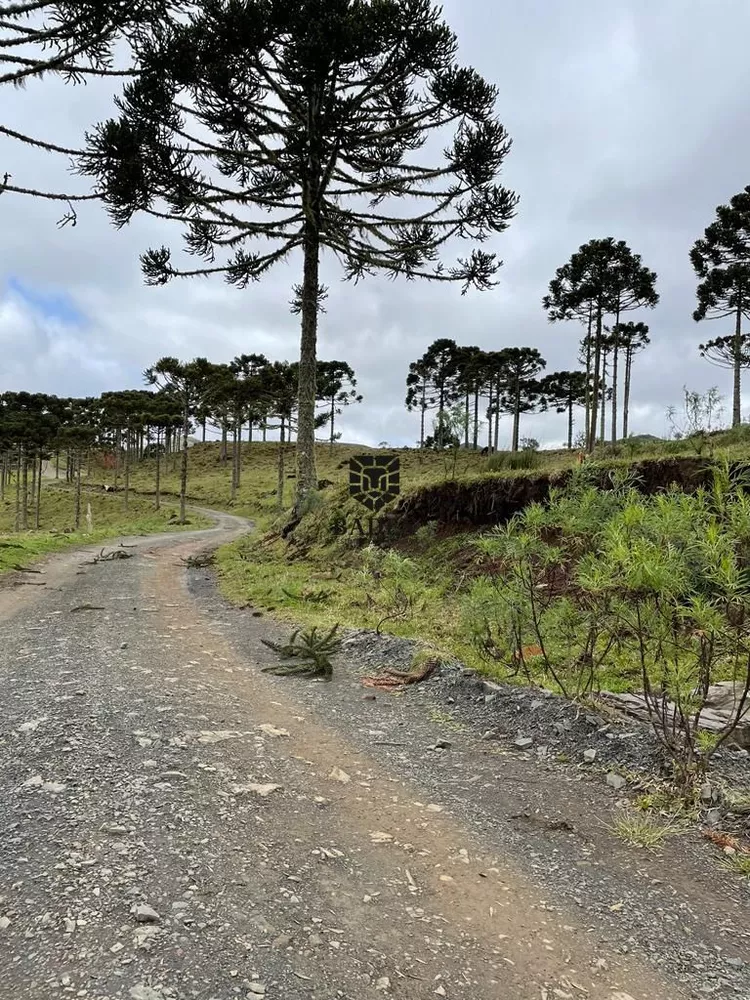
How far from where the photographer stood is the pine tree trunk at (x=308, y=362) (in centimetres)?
1584

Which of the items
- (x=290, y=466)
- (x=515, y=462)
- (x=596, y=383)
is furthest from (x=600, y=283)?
(x=290, y=466)

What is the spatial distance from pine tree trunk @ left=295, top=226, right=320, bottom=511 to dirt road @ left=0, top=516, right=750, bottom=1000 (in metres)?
11.2

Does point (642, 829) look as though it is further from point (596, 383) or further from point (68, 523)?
point (68, 523)

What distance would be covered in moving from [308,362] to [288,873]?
1451cm

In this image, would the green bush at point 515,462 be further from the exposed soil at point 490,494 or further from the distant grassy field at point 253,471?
the distant grassy field at point 253,471

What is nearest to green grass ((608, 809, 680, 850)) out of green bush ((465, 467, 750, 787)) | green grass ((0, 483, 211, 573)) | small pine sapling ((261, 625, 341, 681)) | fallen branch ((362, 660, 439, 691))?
green bush ((465, 467, 750, 787))

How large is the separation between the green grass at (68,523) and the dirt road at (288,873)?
11584mm

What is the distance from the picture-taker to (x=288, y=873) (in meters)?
2.77

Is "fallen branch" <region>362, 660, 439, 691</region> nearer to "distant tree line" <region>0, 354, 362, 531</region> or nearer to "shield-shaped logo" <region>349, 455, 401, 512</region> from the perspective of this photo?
"shield-shaped logo" <region>349, 455, 401, 512</region>

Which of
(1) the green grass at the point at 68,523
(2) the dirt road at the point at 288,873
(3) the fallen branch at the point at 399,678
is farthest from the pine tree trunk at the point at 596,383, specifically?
(2) the dirt road at the point at 288,873

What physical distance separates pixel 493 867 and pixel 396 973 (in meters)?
0.91

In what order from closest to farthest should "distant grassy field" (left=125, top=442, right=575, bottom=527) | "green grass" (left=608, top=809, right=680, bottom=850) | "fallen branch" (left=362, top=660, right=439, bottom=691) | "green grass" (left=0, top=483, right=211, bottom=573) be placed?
"green grass" (left=608, top=809, right=680, bottom=850) → "fallen branch" (left=362, top=660, right=439, bottom=691) → "green grass" (left=0, top=483, right=211, bottom=573) → "distant grassy field" (left=125, top=442, right=575, bottom=527)

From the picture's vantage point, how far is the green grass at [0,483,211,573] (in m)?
17.0

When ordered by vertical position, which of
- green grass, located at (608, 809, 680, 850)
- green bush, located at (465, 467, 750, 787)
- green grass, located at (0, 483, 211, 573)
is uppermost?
green bush, located at (465, 467, 750, 787)
